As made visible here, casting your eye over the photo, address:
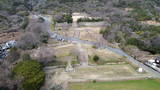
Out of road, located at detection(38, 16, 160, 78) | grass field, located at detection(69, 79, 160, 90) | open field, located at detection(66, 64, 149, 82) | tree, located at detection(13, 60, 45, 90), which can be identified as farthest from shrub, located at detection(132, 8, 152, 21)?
tree, located at detection(13, 60, 45, 90)

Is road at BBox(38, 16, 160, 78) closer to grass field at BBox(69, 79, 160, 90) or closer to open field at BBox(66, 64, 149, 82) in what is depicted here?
open field at BBox(66, 64, 149, 82)

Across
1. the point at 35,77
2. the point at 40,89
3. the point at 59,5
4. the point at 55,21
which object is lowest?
the point at 40,89

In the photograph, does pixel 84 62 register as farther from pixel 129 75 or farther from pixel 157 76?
pixel 157 76

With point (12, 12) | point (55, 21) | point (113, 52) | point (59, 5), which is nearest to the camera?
point (113, 52)

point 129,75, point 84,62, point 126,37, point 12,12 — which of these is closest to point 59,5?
point 12,12

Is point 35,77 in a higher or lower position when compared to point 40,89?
higher

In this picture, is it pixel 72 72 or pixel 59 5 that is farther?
pixel 59 5

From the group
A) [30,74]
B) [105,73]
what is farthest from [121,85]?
[30,74]
